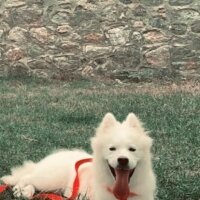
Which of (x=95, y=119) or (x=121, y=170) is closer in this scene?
(x=121, y=170)

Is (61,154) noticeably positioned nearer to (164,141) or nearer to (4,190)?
(4,190)

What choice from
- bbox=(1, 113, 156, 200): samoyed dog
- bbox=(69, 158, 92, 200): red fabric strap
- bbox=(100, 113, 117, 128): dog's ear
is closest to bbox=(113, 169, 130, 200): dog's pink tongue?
bbox=(1, 113, 156, 200): samoyed dog

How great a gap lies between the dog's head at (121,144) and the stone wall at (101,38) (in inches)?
369

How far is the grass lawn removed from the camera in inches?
246

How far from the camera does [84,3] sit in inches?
575

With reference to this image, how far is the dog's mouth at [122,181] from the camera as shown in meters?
4.35

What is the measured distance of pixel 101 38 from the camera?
47.3ft

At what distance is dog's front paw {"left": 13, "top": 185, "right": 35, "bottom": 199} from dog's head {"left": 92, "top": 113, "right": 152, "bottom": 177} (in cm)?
94

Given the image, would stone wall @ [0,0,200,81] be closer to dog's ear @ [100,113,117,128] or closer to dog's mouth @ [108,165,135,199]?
dog's ear @ [100,113,117,128]

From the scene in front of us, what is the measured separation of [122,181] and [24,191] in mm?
1153

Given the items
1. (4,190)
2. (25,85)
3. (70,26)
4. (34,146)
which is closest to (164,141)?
(34,146)

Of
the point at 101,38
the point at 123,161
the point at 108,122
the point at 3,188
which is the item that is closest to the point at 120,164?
the point at 123,161

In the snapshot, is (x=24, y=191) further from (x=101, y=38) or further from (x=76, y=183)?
(x=101, y=38)

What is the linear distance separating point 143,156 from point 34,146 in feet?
10.3
